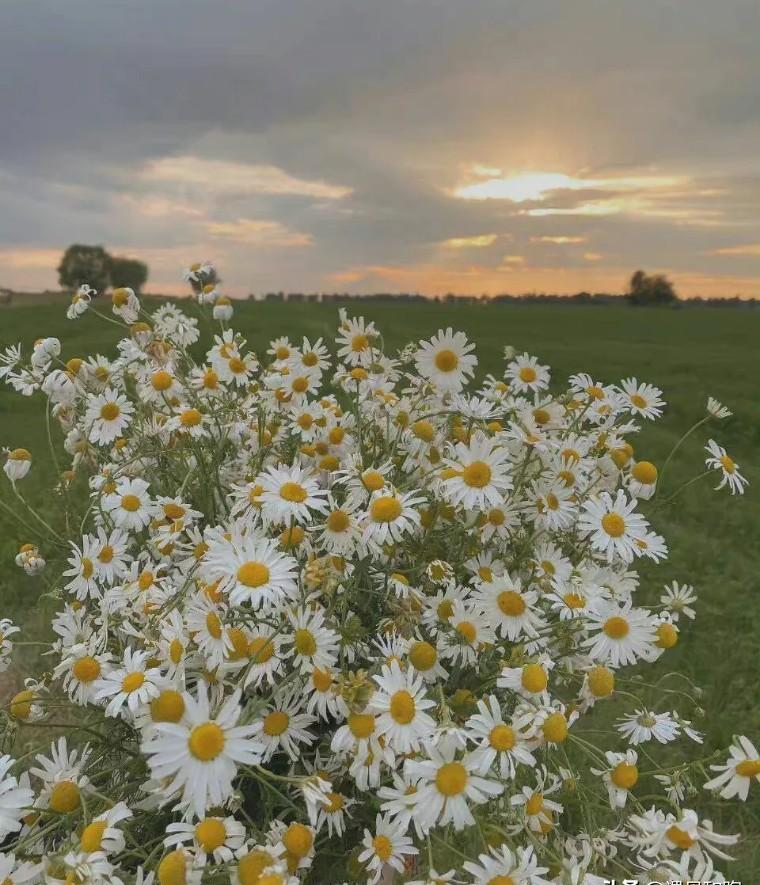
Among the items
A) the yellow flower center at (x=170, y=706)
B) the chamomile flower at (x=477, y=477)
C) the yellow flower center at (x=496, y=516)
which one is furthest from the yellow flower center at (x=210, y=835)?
the yellow flower center at (x=496, y=516)

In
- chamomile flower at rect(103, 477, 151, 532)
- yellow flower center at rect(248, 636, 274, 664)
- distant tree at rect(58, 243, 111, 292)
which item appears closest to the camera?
yellow flower center at rect(248, 636, 274, 664)

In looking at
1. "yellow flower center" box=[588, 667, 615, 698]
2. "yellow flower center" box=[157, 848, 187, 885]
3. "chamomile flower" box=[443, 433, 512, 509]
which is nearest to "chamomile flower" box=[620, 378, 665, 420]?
"chamomile flower" box=[443, 433, 512, 509]

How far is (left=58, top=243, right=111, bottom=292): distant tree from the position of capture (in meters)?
23.2

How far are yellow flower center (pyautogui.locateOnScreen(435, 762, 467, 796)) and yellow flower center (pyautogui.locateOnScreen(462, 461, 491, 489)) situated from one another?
1.69 ft

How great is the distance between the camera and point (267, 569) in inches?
51.8

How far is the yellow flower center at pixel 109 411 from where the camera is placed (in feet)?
7.06

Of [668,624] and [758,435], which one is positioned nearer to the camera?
[668,624]

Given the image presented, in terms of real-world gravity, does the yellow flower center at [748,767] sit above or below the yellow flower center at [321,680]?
below

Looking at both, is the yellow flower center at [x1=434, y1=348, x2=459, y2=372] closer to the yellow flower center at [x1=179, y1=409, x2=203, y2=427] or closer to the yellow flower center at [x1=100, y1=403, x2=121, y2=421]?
the yellow flower center at [x1=179, y1=409, x2=203, y2=427]

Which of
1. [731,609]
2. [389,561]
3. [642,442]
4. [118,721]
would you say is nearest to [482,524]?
[389,561]

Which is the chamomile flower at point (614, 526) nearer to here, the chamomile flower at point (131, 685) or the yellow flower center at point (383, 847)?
the yellow flower center at point (383, 847)

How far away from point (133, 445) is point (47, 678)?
713mm

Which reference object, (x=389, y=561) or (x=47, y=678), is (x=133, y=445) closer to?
(x=47, y=678)

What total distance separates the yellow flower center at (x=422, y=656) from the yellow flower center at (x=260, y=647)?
0.25 m
